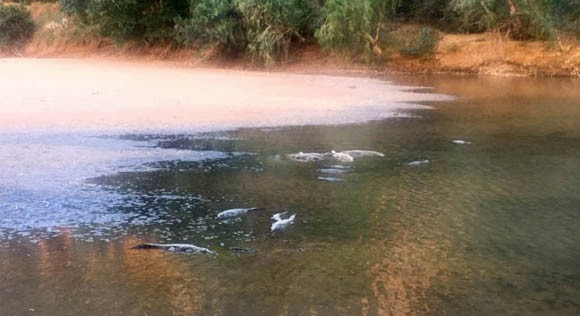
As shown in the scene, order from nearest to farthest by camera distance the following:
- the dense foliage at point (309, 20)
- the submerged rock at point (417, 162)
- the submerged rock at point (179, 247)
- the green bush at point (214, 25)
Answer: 1. the submerged rock at point (179, 247)
2. the submerged rock at point (417, 162)
3. the dense foliage at point (309, 20)
4. the green bush at point (214, 25)

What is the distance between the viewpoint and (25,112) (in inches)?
679

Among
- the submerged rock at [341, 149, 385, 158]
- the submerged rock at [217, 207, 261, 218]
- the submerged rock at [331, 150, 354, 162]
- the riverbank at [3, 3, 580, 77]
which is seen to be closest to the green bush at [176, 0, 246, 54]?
the riverbank at [3, 3, 580, 77]

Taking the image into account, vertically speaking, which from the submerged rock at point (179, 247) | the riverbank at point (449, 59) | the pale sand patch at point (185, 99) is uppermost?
the riverbank at point (449, 59)

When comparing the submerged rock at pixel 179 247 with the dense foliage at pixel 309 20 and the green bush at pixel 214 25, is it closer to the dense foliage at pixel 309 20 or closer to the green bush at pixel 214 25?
the dense foliage at pixel 309 20

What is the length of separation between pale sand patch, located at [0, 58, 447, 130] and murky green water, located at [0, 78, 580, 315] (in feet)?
7.98

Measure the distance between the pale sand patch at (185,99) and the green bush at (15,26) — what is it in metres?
21.3

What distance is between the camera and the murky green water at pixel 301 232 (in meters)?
5.93

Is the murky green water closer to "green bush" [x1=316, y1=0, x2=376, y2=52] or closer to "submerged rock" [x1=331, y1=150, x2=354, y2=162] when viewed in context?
"submerged rock" [x1=331, y1=150, x2=354, y2=162]

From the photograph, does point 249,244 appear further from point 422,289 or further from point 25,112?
point 25,112

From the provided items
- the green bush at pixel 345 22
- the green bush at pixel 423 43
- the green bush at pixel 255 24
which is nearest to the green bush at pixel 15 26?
the green bush at pixel 255 24

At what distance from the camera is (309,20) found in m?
37.0

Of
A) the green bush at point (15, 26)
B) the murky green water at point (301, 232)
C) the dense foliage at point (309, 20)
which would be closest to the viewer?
the murky green water at point (301, 232)

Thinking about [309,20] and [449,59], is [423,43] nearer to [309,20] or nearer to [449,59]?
[449,59]

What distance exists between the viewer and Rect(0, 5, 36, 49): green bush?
50312 millimetres
